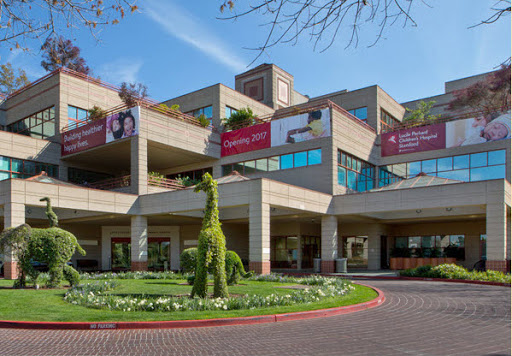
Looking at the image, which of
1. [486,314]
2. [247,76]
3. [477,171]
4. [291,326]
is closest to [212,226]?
[291,326]

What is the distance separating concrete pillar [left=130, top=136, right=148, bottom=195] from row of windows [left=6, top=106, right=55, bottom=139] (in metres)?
10.3

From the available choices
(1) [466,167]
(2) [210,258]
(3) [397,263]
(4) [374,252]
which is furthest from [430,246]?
(2) [210,258]

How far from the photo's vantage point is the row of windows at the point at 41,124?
129 ft

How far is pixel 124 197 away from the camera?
31625mm

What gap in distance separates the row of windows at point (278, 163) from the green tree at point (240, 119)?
3484 millimetres

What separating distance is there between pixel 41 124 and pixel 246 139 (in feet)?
56.7

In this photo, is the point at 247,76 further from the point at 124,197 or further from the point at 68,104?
the point at 124,197

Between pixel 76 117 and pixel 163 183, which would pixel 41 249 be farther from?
pixel 76 117

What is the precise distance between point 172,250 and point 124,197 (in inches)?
423

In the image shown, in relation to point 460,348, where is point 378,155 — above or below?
above

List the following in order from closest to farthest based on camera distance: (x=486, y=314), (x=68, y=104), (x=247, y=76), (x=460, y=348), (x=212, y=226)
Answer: (x=460, y=348) < (x=486, y=314) < (x=212, y=226) < (x=68, y=104) < (x=247, y=76)

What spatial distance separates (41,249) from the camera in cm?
1786

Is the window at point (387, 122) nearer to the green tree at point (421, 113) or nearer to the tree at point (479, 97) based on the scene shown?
the green tree at point (421, 113)

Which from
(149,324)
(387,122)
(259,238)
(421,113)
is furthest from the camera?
(421,113)
